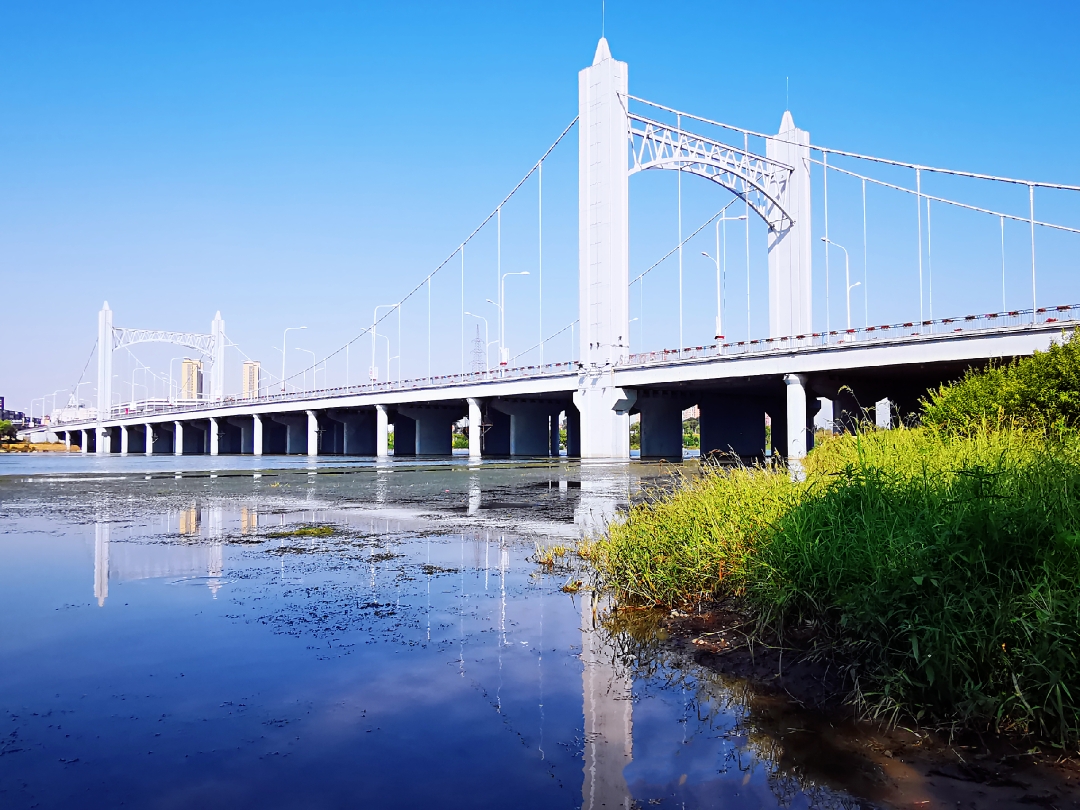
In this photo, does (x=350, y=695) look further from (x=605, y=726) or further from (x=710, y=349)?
(x=710, y=349)

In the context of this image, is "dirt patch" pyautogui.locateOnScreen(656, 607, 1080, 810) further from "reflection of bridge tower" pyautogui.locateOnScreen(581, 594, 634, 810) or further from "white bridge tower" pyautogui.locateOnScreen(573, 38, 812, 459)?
A: "white bridge tower" pyautogui.locateOnScreen(573, 38, 812, 459)

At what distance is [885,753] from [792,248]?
53.7 metres

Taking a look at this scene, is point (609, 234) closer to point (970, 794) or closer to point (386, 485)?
point (386, 485)

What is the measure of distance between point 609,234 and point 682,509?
41.8m

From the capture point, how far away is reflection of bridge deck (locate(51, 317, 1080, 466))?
1474 inches

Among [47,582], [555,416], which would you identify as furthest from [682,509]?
[555,416]

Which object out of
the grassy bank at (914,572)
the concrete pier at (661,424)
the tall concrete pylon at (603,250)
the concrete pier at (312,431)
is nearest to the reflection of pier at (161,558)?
the grassy bank at (914,572)

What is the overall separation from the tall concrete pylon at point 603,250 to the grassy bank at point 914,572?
135 feet

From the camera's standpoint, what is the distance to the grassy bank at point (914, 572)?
3.85 meters

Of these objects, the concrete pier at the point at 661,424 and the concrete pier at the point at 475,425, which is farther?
the concrete pier at the point at 475,425

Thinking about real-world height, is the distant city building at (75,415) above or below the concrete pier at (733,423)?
above

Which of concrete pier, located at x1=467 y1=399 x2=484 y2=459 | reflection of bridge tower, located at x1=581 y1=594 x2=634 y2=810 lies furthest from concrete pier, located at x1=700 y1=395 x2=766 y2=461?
reflection of bridge tower, located at x1=581 y1=594 x2=634 y2=810

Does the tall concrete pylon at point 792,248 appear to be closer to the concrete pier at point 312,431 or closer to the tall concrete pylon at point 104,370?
the concrete pier at point 312,431

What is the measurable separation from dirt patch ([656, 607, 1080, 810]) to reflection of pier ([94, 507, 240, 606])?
5.02 m
